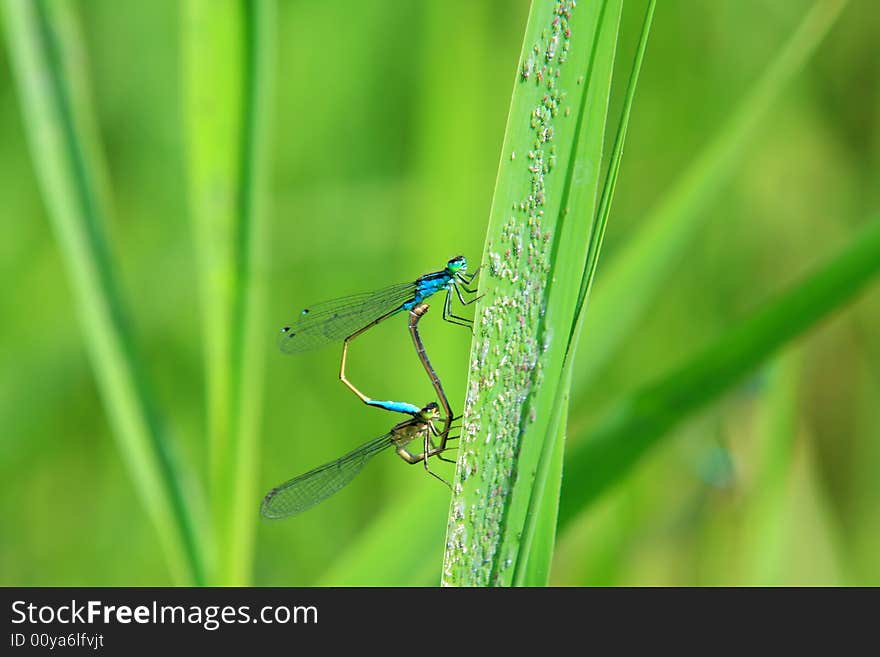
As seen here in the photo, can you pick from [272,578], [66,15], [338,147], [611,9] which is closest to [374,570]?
[611,9]

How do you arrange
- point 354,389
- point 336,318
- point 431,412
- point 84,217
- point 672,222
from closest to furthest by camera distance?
point 84,217, point 672,222, point 431,412, point 354,389, point 336,318

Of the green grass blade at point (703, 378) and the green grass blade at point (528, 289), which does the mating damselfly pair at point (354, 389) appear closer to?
the green grass blade at point (703, 378)

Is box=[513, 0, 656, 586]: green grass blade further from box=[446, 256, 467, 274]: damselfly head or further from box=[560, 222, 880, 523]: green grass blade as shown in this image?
box=[446, 256, 467, 274]: damselfly head

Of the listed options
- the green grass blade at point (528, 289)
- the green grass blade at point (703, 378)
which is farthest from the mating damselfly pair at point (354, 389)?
the green grass blade at point (528, 289)

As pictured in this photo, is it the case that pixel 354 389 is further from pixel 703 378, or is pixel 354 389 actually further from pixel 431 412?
pixel 703 378

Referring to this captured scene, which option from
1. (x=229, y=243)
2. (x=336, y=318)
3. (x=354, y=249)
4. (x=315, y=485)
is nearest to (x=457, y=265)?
(x=336, y=318)
